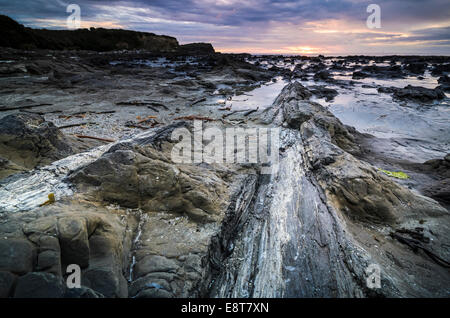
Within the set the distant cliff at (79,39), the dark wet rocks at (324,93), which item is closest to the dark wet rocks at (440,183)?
the dark wet rocks at (324,93)

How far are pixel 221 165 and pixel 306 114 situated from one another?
15.0 feet

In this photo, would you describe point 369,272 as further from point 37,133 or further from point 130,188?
point 37,133

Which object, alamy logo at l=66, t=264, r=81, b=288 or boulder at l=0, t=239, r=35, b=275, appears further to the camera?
alamy logo at l=66, t=264, r=81, b=288

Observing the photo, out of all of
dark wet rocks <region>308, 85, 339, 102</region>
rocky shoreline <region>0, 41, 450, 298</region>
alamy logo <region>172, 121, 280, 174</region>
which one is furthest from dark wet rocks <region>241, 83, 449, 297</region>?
dark wet rocks <region>308, 85, 339, 102</region>

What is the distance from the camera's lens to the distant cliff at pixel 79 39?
131ft

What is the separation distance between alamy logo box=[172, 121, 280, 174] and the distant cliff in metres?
53.5

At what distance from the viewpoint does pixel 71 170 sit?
11.1 ft

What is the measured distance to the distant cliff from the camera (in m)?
40.1

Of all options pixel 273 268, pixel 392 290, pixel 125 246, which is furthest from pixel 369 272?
pixel 125 246

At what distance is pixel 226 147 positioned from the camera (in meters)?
5.37

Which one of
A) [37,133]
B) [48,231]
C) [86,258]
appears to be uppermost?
[37,133]

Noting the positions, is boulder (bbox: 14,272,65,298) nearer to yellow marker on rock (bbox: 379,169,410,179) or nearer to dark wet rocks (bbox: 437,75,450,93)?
yellow marker on rock (bbox: 379,169,410,179)

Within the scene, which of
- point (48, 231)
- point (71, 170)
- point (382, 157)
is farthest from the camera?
point (382, 157)

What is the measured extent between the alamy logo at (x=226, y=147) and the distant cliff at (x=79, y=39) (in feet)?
176
